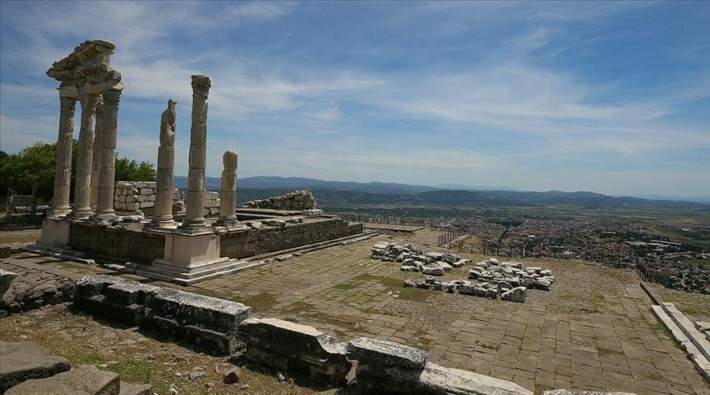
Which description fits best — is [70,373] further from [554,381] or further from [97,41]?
[97,41]

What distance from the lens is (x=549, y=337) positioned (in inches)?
309

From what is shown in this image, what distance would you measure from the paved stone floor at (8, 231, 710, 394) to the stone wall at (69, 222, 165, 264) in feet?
3.61

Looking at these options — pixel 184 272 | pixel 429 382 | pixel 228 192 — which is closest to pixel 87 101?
pixel 228 192

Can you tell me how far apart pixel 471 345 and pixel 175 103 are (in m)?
10.9

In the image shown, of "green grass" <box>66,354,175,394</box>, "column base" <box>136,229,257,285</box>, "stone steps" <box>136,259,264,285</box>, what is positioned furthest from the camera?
"column base" <box>136,229,257,285</box>

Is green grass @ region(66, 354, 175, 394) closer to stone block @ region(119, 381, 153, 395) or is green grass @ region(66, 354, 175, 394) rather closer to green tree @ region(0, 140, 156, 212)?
stone block @ region(119, 381, 153, 395)

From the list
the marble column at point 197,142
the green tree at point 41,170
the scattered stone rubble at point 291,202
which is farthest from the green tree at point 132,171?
the marble column at point 197,142

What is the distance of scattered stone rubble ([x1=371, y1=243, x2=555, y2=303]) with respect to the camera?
1075 centimetres

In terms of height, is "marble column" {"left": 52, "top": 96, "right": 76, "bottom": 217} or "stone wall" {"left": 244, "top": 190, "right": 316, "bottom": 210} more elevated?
"marble column" {"left": 52, "top": 96, "right": 76, "bottom": 217}

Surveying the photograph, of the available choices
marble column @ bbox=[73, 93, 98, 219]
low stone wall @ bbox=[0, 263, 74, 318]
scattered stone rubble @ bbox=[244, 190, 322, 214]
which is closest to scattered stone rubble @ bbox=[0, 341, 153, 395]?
low stone wall @ bbox=[0, 263, 74, 318]

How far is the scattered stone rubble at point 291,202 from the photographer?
24.7 metres

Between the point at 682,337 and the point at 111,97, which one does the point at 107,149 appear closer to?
the point at 111,97

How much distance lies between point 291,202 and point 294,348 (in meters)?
19.6

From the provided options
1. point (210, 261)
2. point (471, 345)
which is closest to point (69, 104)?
point (210, 261)
